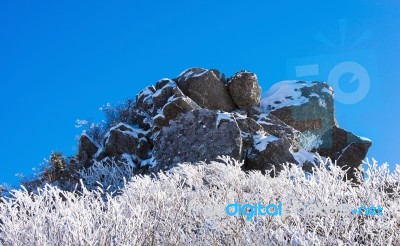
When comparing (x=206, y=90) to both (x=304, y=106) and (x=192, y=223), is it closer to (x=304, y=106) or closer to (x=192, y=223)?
(x=304, y=106)

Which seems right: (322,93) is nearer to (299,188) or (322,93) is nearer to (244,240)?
(299,188)

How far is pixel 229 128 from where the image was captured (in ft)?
52.9

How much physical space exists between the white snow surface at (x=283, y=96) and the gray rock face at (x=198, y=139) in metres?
8.80

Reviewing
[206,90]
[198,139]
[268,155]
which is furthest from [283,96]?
[198,139]

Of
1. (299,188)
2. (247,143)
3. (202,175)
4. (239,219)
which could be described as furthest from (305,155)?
(239,219)

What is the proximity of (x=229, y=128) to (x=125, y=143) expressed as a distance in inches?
261

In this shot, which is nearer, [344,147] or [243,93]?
[344,147]

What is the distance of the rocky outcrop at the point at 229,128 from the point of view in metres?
16.2

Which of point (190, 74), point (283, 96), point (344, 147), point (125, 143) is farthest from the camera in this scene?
point (283, 96)

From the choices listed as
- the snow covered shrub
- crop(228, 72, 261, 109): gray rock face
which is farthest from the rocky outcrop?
the snow covered shrub

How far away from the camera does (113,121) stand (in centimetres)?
2933

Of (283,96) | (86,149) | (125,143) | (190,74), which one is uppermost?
(190,74)

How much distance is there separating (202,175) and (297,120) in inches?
530

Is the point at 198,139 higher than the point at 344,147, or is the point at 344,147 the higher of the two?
the point at 344,147
